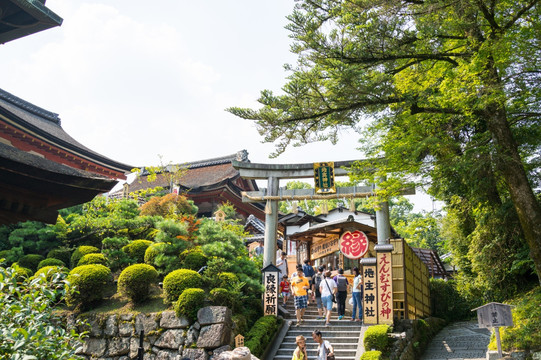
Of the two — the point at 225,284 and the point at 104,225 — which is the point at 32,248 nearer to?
the point at 104,225

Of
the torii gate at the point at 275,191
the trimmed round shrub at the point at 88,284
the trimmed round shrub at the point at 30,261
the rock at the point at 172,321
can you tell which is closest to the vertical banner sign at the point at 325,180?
the torii gate at the point at 275,191

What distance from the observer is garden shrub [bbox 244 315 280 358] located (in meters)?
11.9

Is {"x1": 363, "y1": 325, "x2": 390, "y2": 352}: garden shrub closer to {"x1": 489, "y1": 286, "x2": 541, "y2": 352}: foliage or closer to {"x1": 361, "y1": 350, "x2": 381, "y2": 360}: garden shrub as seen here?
{"x1": 361, "y1": 350, "x2": 381, "y2": 360}: garden shrub

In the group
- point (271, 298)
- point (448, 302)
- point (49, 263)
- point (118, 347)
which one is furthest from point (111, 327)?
point (448, 302)

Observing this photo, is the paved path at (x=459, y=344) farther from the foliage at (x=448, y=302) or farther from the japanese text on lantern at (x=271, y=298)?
the japanese text on lantern at (x=271, y=298)

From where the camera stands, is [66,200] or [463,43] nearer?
[66,200]

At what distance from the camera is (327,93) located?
950 centimetres

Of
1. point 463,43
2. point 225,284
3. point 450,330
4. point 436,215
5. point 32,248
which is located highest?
point 463,43

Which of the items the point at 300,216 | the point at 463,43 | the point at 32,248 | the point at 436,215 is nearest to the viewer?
the point at 463,43

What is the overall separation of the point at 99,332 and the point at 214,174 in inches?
912

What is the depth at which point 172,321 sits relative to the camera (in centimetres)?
1223

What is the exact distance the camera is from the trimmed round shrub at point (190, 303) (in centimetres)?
1208

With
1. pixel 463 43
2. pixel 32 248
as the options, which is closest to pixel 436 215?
pixel 463 43

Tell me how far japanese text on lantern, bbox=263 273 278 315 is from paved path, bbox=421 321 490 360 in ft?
15.2
